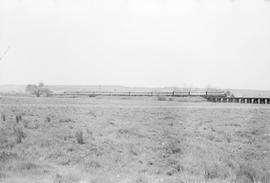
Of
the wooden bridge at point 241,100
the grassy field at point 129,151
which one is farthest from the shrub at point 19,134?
the wooden bridge at point 241,100

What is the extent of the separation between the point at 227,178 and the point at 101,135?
7.11 metres

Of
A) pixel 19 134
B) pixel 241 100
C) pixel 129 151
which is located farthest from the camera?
pixel 241 100

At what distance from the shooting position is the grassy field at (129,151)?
1062 cm

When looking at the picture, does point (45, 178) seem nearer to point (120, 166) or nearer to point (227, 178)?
point (120, 166)

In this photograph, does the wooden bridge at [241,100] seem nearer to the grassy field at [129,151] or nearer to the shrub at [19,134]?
the grassy field at [129,151]

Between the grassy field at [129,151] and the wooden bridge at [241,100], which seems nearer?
the grassy field at [129,151]

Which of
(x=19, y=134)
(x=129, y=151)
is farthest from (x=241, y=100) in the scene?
(x=19, y=134)


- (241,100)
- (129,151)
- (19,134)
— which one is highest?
(19,134)

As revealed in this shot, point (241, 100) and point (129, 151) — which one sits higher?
point (241, 100)

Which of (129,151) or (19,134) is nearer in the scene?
(129,151)

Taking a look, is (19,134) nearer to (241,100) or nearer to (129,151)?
(129,151)

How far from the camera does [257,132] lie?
62.4 feet

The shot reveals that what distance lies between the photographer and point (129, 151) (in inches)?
543

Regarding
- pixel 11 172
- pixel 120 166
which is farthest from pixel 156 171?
pixel 11 172
